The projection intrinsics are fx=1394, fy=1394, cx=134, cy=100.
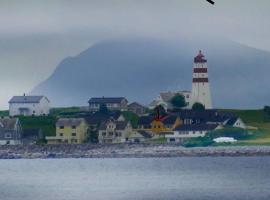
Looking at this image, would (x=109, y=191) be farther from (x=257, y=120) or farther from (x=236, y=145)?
(x=257, y=120)

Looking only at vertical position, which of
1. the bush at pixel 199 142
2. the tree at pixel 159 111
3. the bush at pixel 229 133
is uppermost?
the tree at pixel 159 111

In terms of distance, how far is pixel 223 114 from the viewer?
408 ft

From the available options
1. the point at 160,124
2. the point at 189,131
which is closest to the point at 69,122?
the point at 160,124

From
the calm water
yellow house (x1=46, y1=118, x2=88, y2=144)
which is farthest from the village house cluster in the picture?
the calm water

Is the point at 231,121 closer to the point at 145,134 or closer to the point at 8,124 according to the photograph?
the point at 145,134

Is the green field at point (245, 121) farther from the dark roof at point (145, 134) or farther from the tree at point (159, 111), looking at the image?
the dark roof at point (145, 134)

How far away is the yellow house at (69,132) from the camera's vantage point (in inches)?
4498

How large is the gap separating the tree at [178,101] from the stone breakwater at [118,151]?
79.5 ft

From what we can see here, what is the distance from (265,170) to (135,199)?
2731cm

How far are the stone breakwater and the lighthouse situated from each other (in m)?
31.8

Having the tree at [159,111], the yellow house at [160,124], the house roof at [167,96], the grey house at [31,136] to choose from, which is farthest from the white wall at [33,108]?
the grey house at [31,136]

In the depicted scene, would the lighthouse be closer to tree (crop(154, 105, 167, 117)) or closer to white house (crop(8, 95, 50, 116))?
tree (crop(154, 105, 167, 117))

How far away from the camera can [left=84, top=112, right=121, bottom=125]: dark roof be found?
118875 mm

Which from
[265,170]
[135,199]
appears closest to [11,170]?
[265,170]
